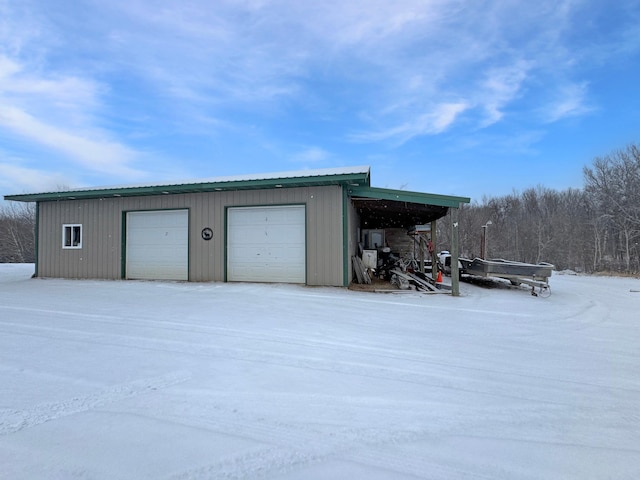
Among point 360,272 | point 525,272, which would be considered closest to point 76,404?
point 360,272

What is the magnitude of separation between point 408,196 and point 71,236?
36.3 ft

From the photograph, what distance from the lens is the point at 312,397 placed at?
8.62ft

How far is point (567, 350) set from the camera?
4.09m

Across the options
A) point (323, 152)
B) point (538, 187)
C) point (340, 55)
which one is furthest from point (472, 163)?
point (340, 55)

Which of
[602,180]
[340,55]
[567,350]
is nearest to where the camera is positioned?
[567,350]

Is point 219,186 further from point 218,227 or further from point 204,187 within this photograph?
point 218,227

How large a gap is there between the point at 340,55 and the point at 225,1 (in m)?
5.24

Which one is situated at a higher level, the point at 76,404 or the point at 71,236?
the point at 71,236

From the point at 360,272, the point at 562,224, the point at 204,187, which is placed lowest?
the point at 360,272

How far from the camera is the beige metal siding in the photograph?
30.7 ft

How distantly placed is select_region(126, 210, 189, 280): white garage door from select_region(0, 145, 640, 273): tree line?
52.9ft

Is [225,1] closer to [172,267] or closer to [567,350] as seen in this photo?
[172,267]

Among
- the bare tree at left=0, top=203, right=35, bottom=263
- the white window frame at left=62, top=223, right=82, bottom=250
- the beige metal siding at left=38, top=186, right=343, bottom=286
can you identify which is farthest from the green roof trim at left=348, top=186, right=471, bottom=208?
A: the bare tree at left=0, top=203, right=35, bottom=263

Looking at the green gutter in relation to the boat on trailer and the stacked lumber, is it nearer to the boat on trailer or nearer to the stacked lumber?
the stacked lumber
